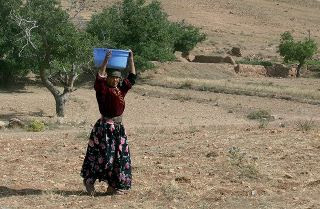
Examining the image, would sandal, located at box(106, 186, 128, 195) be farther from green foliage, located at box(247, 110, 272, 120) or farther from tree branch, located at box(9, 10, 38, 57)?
green foliage, located at box(247, 110, 272, 120)

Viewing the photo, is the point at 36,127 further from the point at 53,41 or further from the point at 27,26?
the point at 27,26

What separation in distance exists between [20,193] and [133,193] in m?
1.28

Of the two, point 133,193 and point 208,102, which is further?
point 208,102

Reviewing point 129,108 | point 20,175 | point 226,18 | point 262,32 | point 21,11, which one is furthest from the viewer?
point 226,18

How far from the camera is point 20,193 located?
7.00 meters

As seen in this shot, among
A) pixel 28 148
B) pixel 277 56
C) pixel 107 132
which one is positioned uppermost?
pixel 107 132

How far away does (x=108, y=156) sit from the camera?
6.70 metres

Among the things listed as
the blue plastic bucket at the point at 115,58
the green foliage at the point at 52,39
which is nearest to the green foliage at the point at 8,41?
the green foliage at the point at 52,39

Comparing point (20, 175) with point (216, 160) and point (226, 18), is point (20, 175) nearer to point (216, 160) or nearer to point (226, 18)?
point (216, 160)

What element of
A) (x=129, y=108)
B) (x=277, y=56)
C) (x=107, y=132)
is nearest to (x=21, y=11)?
(x=129, y=108)

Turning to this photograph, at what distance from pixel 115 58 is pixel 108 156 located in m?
1.06

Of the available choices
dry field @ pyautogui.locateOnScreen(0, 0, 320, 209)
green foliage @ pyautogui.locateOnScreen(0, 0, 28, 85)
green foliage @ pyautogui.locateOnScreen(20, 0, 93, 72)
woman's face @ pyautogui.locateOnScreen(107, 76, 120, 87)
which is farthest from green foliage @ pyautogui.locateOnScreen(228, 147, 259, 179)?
green foliage @ pyautogui.locateOnScreen(0, 0, 28, 85)

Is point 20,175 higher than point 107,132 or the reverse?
the reverse

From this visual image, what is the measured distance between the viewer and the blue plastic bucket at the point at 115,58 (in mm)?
6699
